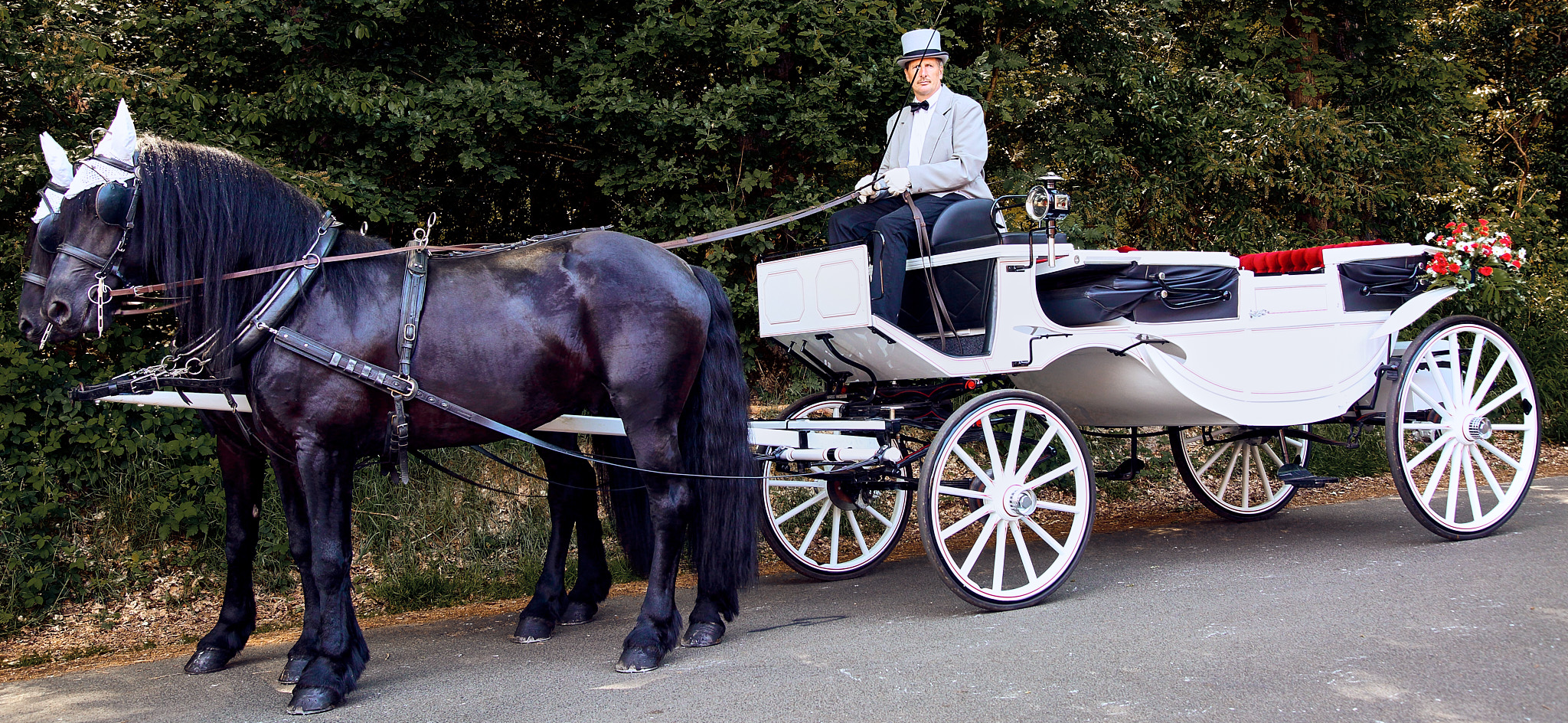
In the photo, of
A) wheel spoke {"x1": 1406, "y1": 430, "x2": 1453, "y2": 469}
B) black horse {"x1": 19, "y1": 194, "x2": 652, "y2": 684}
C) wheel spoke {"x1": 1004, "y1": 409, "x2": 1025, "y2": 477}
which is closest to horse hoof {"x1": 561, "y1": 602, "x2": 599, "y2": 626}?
black horse {"x1": 19, "y1": 194, "x2": 652, "y2": 684}

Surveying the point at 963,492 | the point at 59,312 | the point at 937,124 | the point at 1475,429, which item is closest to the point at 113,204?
the point at 59,312

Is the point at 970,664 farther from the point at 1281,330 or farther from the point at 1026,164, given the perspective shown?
the point at 1026,164

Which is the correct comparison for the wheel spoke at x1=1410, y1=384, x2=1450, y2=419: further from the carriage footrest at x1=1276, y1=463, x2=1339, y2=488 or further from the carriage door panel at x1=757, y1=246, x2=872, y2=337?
the carriage door panel at x1=757, y1=246, x2=872, y2=337

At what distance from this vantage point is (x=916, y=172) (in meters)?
5.02

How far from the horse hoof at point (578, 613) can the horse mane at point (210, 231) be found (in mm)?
1686

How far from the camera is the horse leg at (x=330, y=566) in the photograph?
376 centimetres

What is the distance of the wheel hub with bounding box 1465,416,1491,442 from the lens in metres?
5.50

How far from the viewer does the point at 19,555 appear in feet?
16.8

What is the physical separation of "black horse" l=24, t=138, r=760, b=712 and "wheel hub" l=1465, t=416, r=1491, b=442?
367 cm

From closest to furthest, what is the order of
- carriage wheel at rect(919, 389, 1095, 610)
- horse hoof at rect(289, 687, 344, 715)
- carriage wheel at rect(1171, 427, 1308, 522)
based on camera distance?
horse hoof at rect(289, 687, 344, 715), carriage wheel at rect(919, 389, 1095, 610), carriage wheel at rect(1171, 427, 1308, 522)

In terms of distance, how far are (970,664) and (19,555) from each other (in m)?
4.35

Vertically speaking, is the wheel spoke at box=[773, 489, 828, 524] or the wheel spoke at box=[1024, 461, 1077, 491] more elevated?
the wheel spoke at box=[1024, 461, 1077, 491]

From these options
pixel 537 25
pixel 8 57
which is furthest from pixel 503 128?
pixel 8 57

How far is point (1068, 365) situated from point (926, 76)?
1530 millimetres
